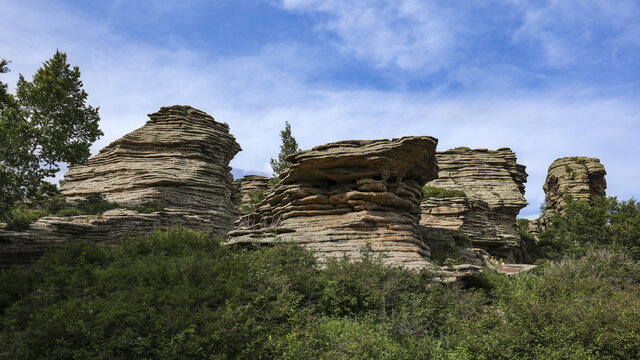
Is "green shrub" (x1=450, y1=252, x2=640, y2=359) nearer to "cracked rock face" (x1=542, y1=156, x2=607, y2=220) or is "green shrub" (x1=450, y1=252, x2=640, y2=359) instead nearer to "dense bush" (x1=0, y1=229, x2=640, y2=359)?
"dense bush" (x1=0, y1=229, x2=640, y2=359)

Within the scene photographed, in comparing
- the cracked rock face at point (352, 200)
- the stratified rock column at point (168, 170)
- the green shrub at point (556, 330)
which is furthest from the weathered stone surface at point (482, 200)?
the stratified rock column at point (168, 170)

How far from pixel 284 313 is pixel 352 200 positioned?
332 inches

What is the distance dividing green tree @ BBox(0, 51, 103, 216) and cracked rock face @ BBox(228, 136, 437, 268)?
14302 millimetres

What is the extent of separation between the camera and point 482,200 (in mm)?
34906

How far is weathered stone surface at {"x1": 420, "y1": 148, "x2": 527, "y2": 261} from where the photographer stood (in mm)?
31250

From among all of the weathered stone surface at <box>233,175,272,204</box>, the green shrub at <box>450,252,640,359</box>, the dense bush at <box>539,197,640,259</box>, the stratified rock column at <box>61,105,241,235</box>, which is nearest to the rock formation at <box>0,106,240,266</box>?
the stratified rock column at <box>61,105,241,235</box>

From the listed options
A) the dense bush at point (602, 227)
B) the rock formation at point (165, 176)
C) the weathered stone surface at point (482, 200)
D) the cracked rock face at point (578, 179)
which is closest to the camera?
the rock formation at point (165, 176)

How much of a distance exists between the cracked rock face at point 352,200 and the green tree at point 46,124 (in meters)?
14.3

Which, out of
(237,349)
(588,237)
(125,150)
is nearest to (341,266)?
(237,349)

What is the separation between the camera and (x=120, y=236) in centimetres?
1972

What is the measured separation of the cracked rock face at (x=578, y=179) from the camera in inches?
1709

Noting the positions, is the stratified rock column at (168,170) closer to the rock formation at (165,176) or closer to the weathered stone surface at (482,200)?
the rock formation at (165,176)

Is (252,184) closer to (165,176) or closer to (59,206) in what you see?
(165,176)

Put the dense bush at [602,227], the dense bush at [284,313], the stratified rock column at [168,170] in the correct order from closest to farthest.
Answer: the dense bush at [284,313] → the stratified rock column at [168,170] → the dense bush at [602,227]
